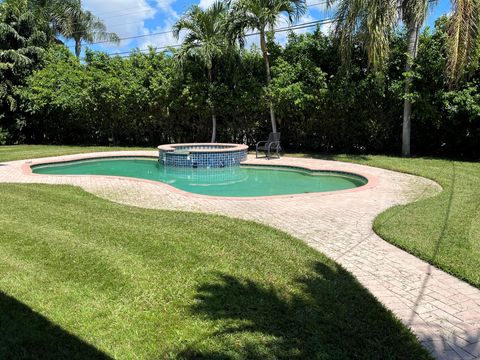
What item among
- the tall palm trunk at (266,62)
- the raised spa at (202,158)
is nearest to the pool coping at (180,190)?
the raised spa at (202,158)

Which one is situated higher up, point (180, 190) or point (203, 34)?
point (203, 34)

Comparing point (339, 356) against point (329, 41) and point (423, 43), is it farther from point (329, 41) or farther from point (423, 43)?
point (329, 41)

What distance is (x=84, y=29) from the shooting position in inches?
1182

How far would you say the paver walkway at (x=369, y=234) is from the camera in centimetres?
333

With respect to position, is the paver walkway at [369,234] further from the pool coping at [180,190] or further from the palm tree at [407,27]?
the palm tree at [407,27]

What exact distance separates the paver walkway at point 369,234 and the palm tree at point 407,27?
Result: 3.44 meters

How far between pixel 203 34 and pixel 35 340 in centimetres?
1571

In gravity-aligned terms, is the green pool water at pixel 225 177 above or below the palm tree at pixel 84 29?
below

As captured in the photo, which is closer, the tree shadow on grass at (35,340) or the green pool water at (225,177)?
the tree shadow on grass at (35,340)

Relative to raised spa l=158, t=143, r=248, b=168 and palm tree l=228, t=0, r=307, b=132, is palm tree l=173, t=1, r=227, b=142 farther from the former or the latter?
raised spa l=158, t=143, r=248, b=168

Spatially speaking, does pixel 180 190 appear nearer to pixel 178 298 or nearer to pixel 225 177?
pixel 225 177

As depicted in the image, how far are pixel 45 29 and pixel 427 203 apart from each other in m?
23.9

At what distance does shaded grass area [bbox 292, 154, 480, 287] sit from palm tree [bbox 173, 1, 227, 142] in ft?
33.9

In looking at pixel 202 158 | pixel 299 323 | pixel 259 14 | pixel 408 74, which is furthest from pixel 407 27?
pixel 299 323
